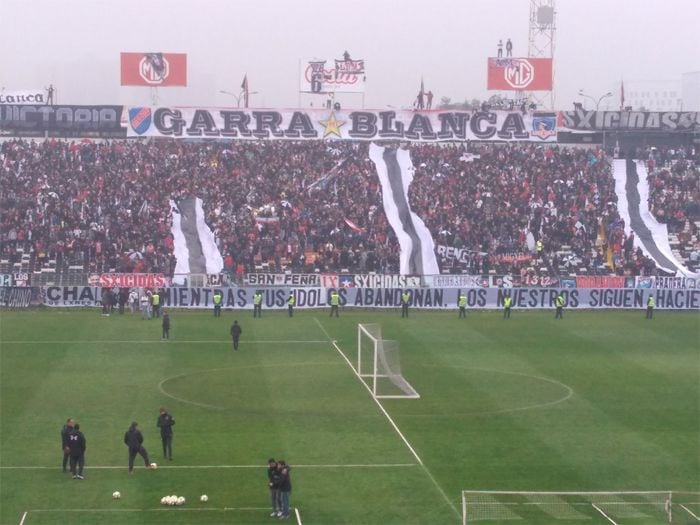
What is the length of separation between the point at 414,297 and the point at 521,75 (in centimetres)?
3305

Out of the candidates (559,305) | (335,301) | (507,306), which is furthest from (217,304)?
(559,305)

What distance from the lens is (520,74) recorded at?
86062mm

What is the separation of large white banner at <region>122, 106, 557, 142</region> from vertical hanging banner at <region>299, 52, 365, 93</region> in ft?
26.3

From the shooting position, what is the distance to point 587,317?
5544cm

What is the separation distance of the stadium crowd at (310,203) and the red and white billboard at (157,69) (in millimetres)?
7130

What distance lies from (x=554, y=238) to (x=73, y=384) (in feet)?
121

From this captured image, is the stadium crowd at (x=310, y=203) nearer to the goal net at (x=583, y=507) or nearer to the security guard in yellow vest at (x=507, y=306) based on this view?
the security guard in yellow vest at (x=507, y=306)

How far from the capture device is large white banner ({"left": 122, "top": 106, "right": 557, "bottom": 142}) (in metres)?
77.3

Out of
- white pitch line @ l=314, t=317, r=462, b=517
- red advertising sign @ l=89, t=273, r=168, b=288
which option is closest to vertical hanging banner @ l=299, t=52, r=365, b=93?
red advertising sign @ l=89, t=273, r=168, b=288

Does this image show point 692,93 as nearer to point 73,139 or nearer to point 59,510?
point 73,139

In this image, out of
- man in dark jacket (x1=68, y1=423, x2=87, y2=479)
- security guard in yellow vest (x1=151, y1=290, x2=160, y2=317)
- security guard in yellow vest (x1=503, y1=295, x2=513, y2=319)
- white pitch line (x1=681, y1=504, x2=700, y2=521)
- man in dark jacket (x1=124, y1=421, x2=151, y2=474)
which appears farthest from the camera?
security guard in yellow vest (x1=503, y1=295, x2=513, y2=319)

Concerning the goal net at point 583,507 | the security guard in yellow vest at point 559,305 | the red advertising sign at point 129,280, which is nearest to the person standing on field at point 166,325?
the red advertising sign at point 129,280

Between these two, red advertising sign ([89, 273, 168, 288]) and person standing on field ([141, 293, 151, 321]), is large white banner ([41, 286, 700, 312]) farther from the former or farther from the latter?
person standing on field ([141, 293, 151, 321])

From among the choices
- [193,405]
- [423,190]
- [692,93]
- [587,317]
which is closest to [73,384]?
[193,405]
